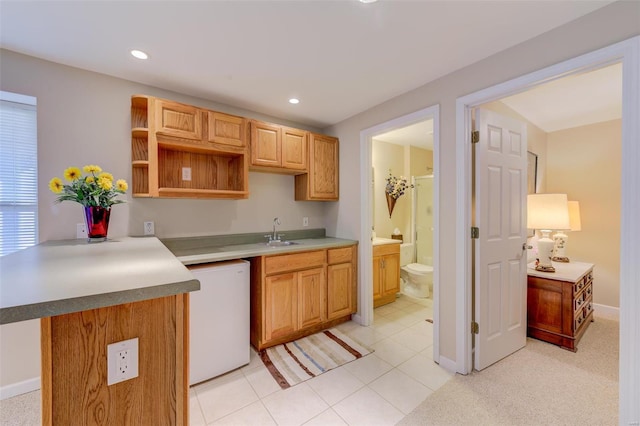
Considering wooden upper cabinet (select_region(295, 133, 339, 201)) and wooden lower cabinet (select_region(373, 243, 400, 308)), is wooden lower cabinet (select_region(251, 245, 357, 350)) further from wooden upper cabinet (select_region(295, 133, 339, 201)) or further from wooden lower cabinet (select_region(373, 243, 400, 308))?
wooden upper cabinet (select_region(295, 133, 339, 201))

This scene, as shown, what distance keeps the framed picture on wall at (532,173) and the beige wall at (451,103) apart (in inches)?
79.9

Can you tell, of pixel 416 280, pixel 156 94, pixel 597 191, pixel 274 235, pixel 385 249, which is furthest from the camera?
pixel 416 280

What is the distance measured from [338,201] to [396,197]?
135 cm

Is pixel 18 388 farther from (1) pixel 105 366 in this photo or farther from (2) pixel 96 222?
(1) pixel 105 366

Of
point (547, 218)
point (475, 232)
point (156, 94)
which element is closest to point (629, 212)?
point (475, 232)

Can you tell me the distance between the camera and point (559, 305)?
2.42 m

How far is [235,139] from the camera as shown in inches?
97.0

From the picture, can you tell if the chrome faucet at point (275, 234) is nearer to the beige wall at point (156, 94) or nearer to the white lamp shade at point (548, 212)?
the beige wall at point (156, 94)

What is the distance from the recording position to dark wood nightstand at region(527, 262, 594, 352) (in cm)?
237

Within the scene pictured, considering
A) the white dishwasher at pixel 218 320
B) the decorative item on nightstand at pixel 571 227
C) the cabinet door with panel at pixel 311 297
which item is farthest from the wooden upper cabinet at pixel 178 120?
the decorative item on nightstand at pixel 571 227

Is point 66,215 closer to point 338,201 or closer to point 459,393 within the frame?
point 338,201

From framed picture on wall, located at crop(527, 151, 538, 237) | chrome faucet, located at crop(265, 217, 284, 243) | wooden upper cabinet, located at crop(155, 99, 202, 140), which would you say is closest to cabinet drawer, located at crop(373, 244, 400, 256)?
chrome faucet, located at crop(265, 217, 284, 243)

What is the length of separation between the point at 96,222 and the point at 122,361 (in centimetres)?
149

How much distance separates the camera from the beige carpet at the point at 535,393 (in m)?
1.60
